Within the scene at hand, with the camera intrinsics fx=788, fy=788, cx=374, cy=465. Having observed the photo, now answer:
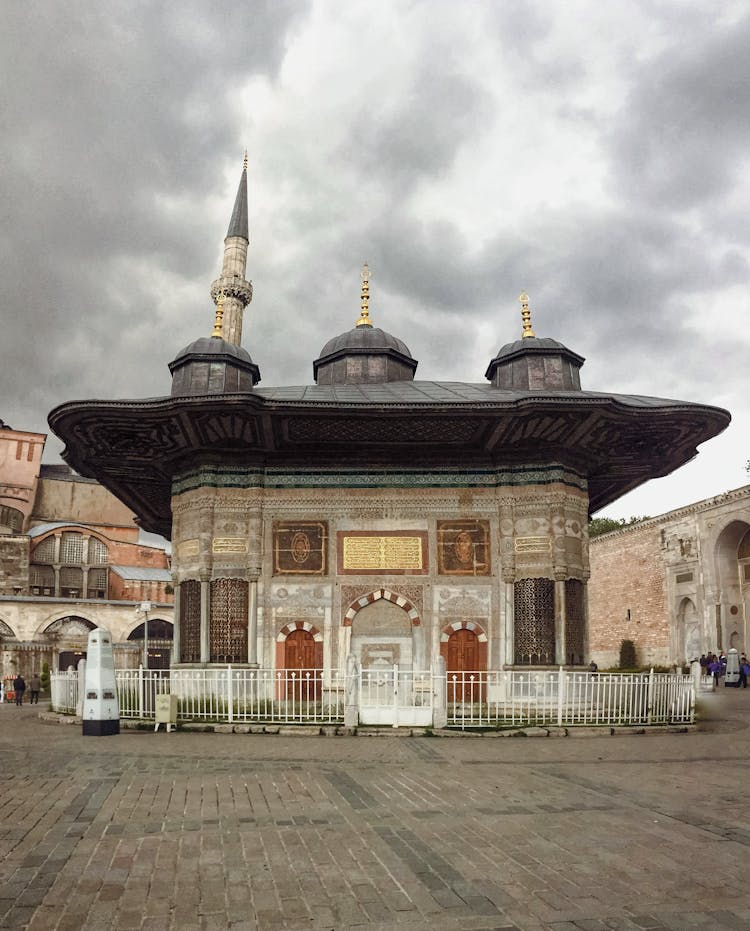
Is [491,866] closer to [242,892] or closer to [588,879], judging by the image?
[588,879]

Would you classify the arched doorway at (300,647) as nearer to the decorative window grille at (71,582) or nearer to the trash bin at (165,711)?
the trash bin at (165,711)

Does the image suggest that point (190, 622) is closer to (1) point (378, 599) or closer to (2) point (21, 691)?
(1) point (378, 599)

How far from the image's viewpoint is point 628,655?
34969mm

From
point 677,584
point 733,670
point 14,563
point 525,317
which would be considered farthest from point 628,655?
point 14,563

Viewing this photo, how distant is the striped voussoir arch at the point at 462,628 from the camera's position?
50.9 feet

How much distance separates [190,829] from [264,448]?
11.3 metres

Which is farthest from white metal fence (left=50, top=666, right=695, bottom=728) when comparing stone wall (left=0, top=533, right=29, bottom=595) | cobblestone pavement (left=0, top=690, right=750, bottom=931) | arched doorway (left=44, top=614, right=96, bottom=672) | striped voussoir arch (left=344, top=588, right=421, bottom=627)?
stone wall (left=0, top=533, right=29, bottom=595)

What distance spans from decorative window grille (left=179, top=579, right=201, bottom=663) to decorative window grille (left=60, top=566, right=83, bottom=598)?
1311 inches

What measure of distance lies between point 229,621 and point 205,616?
1.57 ft

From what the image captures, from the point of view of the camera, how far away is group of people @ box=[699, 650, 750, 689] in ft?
77.7

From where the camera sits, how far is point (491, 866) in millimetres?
4512

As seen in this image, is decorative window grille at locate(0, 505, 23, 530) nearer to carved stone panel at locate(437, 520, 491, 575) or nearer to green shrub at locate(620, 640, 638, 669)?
green shrub at locate(620, 640, 638, 669)

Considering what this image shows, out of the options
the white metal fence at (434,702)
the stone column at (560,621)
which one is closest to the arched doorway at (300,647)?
the white metal fence at (434,702)

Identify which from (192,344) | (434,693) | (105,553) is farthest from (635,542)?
(105,553)
